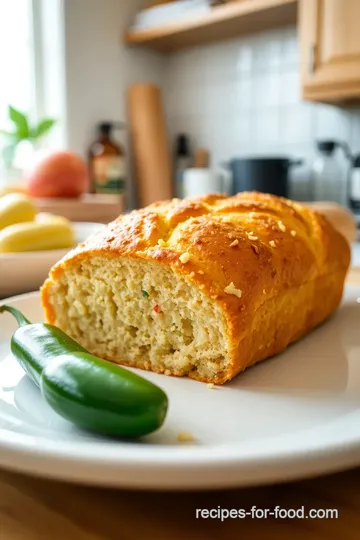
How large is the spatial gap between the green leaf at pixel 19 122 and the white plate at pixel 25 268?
5.39 feet

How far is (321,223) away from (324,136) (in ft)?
6.27

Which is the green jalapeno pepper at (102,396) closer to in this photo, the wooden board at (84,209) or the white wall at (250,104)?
the wooden board at (84,209)

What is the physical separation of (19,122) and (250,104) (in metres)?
1.21

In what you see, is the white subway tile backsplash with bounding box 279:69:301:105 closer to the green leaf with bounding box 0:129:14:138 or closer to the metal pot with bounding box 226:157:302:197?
the metal pot with bounding box 226:157:302:197

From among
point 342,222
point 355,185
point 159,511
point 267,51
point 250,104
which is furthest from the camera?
point 250,104

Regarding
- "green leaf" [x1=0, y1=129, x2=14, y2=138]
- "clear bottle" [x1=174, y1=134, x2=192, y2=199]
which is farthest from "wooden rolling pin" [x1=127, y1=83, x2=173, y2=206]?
"green leaf" [x1=0, y1=129, x2=14, y2=138]

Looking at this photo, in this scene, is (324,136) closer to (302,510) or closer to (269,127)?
(269,127)

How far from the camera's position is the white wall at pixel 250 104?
285 cm

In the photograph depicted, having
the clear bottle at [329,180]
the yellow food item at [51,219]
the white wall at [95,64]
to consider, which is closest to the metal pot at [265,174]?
the clear bottle at [329,180]

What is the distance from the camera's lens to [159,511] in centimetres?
46

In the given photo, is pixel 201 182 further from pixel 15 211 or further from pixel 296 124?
pixel 15 211

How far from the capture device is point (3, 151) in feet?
8.63

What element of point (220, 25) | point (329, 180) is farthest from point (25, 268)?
point (220, 25)

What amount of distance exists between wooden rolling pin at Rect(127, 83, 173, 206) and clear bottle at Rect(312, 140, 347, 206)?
2.78 feet
